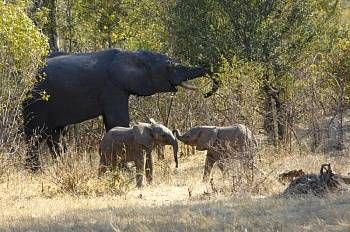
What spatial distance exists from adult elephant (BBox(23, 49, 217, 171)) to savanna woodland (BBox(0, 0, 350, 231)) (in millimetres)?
234

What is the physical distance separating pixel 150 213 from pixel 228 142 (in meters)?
3.91

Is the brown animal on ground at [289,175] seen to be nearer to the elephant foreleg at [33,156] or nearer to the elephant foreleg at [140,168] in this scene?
the elephant foreleg at [140,168]

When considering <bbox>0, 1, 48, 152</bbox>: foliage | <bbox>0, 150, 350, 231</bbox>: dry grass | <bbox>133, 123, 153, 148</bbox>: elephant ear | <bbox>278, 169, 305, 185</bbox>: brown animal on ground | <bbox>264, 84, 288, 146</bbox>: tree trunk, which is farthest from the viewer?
<bbox>264, 84, 288, 146</bbox>: tree trunk

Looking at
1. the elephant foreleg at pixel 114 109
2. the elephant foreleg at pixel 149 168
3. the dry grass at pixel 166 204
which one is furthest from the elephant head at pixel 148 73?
the elephant foreleg at pixel 149 168

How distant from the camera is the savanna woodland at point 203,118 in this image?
30.2ft

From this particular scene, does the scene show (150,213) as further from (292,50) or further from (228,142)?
(292,50)

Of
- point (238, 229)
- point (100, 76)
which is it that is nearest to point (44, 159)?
point (100, 76)

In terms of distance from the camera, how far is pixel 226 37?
58.5ft

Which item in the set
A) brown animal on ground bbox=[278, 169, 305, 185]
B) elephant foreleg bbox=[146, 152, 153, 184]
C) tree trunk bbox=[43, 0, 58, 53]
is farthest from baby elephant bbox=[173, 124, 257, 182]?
tree trunk bbox=[43, 0, 58, 53]

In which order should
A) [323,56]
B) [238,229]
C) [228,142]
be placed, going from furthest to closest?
[323,56] < [228,142] < [238,229]

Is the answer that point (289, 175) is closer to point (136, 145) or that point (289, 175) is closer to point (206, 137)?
point (206, 137)

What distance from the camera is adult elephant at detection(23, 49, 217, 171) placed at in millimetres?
17500

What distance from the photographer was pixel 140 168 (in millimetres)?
13312

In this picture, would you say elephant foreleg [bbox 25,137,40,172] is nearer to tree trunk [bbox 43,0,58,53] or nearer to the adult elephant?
the adult elephant
